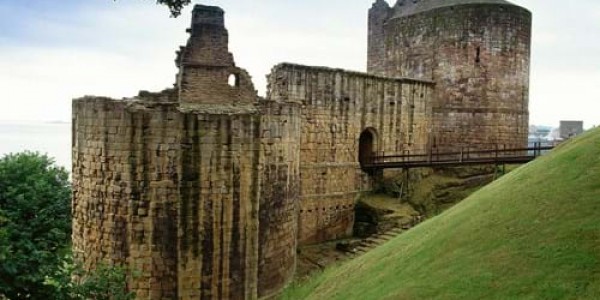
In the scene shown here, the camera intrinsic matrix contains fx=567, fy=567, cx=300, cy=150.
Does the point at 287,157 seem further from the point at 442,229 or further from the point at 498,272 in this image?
the point at 498,272

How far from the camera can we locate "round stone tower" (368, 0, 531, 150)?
24781mm

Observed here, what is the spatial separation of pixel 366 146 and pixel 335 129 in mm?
2527

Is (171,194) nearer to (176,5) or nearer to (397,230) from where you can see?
(176,5)

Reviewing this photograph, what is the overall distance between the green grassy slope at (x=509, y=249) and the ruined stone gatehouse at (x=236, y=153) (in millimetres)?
2639

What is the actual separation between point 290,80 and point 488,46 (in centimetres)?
1013

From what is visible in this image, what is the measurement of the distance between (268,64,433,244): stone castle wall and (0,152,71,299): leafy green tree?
312 inches

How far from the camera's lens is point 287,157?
15.8m

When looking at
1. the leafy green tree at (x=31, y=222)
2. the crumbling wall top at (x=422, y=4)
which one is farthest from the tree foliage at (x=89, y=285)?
the crumbling wall top at (x=422, y=4)

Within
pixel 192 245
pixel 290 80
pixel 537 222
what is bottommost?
pixel 192 245

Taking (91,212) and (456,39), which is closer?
(91,212)

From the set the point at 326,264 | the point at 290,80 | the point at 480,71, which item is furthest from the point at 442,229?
the point at 480,71

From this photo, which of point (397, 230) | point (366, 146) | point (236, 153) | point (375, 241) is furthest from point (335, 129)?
point (236, 153)

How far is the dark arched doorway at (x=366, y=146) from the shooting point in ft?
74.5

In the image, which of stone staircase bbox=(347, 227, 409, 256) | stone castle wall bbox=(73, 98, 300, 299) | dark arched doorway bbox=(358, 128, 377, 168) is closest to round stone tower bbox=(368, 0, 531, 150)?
dark arched doorway bbox=(358, 128, 377, 168)
